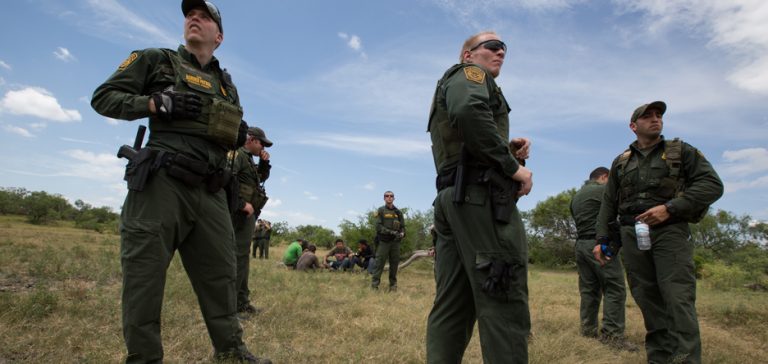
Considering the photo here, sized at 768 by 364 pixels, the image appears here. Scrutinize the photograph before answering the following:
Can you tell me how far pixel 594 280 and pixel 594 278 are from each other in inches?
1.0

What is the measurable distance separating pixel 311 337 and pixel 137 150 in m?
2.49

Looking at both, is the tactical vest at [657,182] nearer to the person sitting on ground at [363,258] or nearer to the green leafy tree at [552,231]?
the person sitting on ground at [363,258]

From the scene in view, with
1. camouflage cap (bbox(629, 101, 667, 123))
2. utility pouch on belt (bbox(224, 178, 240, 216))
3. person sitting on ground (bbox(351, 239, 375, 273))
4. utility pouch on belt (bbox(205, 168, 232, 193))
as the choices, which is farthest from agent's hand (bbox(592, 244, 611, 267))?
person sitting on ground (bbox(351, 239, 375, 273))

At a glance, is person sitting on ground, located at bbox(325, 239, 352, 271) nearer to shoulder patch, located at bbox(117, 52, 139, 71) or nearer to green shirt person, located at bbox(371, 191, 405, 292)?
green shirt person, located at bbox(371, 191, 405, 292)

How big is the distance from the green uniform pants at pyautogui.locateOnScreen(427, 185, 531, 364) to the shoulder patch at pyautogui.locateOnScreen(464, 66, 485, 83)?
0.57 m

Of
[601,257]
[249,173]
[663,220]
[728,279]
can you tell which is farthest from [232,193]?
[728,279]

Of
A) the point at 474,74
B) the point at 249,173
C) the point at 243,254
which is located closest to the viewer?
the point at 474,74

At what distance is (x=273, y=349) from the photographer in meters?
3.80

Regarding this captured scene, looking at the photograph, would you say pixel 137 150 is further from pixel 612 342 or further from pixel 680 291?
pixel 612 342

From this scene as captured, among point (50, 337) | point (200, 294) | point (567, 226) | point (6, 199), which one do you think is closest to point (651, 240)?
point (200, 294)

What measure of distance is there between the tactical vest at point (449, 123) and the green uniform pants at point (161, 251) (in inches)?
Answer: 61.1

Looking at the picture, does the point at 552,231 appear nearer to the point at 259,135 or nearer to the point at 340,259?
the point at 340,259

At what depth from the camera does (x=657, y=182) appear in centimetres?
388

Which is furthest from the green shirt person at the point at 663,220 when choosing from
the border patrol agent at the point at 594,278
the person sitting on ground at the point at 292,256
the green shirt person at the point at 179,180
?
the person sitting on ground at the point at 292,256
